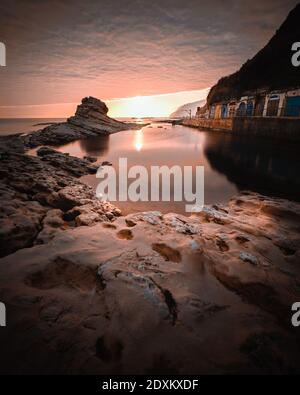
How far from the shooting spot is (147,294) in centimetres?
277

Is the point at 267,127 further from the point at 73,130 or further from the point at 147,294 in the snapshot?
the point at 73,130

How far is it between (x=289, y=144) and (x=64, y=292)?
22.4 meters

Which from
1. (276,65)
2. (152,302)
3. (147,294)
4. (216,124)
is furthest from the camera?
(216,124)

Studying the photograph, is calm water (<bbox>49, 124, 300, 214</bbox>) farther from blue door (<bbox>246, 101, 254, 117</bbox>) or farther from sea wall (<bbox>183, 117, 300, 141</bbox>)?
blue door (<bbox>246, 101, 254, 117</bbox>)

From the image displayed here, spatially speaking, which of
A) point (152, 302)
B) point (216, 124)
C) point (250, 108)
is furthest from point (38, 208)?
point (216, 124)

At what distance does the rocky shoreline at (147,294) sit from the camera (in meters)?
2.05

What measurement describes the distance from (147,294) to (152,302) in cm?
15

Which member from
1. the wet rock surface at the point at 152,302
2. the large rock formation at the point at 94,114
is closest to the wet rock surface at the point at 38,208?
the wet rock surface at the point at 152,302

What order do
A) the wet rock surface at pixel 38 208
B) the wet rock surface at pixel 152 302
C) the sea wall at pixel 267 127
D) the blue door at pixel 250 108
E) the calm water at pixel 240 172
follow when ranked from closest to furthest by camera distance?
the wet rock surface at pixel 152 302, the wet rock surface at pixel 38 208, the calm water at pixel 240 172, the sea wall at pixel 267 127, the blue door at pixel 250 108

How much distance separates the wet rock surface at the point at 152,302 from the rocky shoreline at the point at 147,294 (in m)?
0.01

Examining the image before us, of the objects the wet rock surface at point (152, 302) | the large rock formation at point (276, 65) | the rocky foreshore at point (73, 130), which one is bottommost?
the wet rock surface at point (152, 302)

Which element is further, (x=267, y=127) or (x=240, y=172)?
(x=267, y=127)

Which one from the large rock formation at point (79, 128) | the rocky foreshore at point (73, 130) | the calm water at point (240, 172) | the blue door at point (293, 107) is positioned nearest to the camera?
the calm water at point (240, 172)

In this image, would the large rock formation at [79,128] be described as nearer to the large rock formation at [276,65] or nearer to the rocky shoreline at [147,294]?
the rocky shoreline at [147,294]
